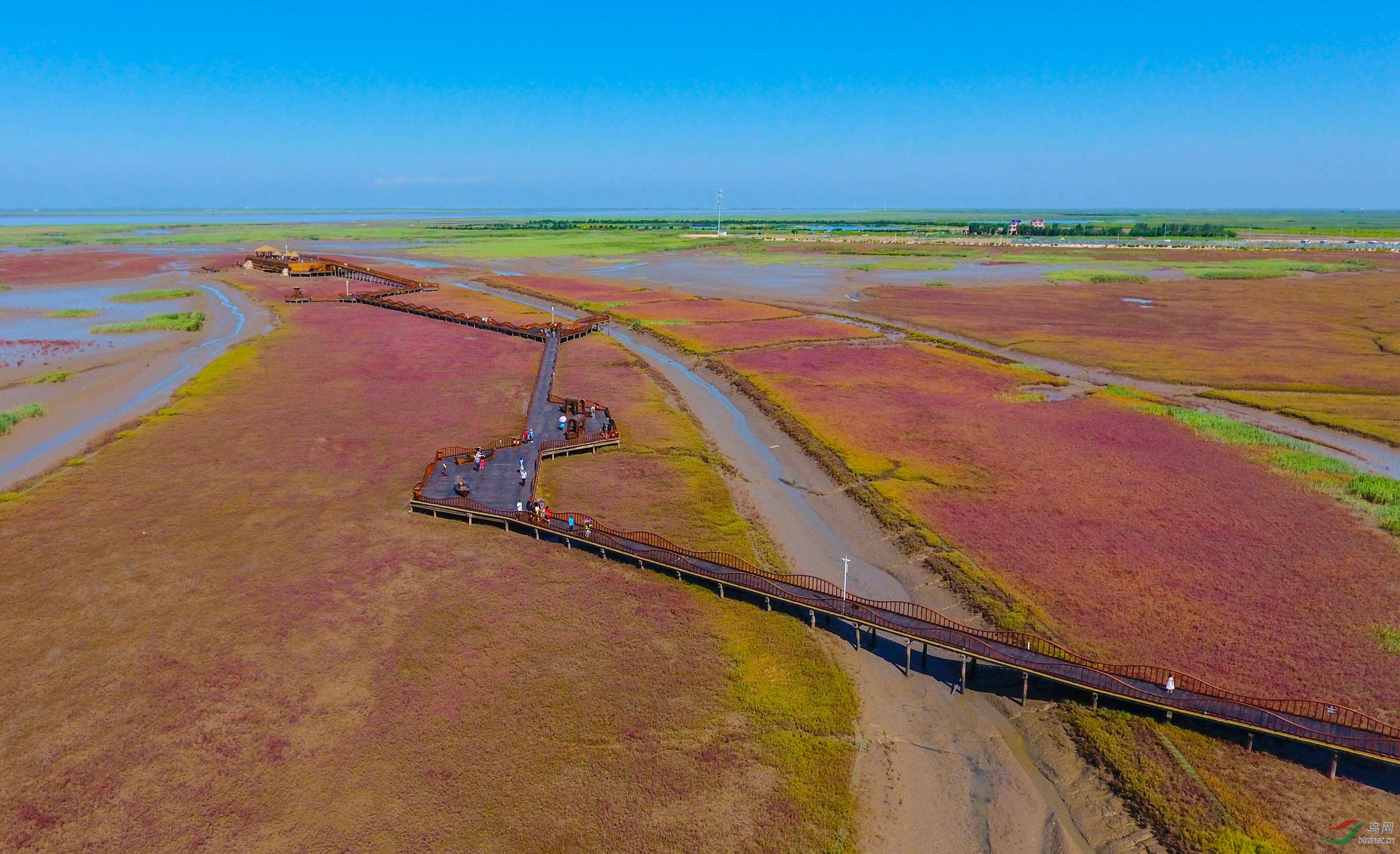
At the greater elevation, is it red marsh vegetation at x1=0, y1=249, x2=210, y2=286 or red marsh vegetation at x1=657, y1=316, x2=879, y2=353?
red marsh vegetation at x1=0, y1=249, x2=210, y2=286

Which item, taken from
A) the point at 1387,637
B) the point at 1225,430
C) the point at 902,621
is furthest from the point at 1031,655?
the point at 1225,430

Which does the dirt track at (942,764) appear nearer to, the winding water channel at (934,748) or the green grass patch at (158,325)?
the winding water channel at (934,748)

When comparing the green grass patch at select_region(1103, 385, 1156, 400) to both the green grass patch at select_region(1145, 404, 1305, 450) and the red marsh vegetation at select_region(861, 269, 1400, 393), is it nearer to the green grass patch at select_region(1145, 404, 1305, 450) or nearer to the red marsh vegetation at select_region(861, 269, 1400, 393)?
the green grass patch at select_region(1145, 404, 1305, 450)

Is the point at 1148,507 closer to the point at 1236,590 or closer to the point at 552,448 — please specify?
the point at 1236,590

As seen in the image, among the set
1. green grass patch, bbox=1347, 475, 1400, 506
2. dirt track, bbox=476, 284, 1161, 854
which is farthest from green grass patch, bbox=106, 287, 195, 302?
green grass patch, bbox=1347, 475, 1400, 506

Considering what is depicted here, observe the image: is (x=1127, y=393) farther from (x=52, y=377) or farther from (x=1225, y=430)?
(x=52, y=377)
